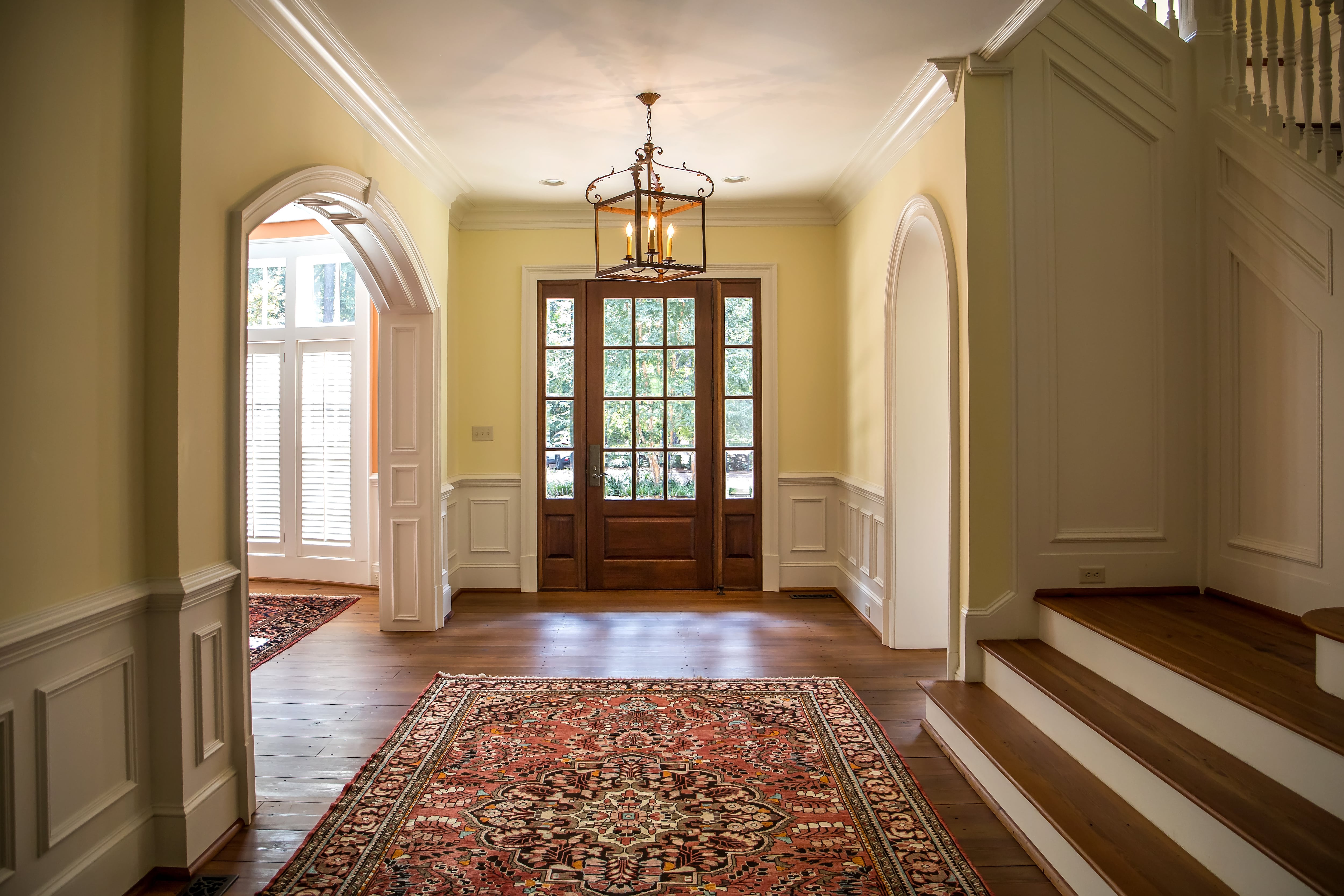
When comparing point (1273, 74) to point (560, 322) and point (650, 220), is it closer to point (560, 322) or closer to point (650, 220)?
point (650, 220)

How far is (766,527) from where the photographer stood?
231 inches

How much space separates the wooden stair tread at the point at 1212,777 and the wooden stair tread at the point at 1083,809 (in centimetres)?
17

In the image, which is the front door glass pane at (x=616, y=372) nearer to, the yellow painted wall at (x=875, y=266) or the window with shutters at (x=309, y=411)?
the yellow painted wall at (x=875, y=266)

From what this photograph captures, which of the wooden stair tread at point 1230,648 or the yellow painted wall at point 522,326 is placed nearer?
the wooden stair tread at point 1230,648

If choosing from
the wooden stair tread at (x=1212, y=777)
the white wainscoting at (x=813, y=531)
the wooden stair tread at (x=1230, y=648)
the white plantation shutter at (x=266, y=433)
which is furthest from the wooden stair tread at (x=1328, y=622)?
the white plantation shutter at (x=266, y=433)

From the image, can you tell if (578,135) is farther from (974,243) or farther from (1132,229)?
(1132,229)

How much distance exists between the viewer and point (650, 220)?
3242 mm

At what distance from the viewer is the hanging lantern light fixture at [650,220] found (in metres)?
3.20

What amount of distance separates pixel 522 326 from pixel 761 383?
1.90m

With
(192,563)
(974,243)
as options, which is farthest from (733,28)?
(192,563)

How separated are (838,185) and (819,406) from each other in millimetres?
1627

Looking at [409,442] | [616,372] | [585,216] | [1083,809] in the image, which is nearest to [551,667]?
[409,442]

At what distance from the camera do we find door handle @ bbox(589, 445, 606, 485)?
5875 mm

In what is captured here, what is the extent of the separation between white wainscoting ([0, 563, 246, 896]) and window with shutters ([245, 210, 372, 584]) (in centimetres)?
364
